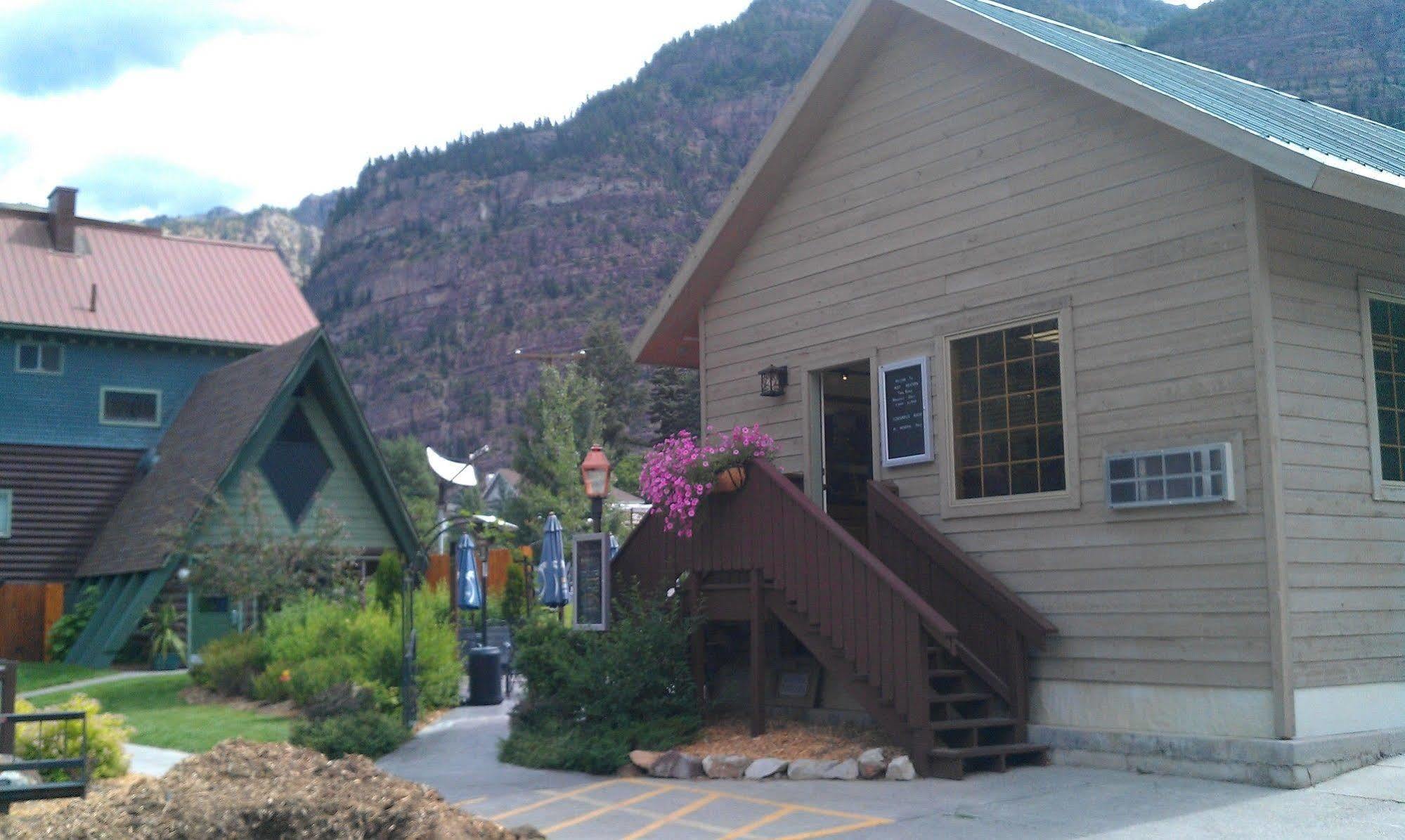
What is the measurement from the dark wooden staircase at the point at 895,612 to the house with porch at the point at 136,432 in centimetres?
1466

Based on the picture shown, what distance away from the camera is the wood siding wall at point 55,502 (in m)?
27.8

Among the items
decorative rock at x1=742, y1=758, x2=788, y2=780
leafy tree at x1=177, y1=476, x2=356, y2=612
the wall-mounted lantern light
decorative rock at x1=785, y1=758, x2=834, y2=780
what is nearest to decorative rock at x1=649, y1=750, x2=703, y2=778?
decorative rock at x1=742, y1=758, x2=788, y2=780

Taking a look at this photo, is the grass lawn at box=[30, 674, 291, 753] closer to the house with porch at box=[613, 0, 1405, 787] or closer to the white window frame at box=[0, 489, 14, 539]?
the house with porch at box=[613, 0, 1405, 787]

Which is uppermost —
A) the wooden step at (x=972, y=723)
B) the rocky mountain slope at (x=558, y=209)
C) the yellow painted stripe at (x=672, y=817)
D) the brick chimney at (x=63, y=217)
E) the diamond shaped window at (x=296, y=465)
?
the rocky mountain slope at (x=558, y=209)

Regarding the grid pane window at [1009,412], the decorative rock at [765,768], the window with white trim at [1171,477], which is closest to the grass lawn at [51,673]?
the decorative rock at [765,768]

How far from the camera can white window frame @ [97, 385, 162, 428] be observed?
95.5 ft

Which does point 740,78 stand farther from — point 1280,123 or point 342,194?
point 1280,123

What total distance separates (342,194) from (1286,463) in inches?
6464

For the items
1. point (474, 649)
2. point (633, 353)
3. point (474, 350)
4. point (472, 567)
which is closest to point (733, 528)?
point (633, 353)

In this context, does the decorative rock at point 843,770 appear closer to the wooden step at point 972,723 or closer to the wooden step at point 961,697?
the wooden step at point 972,723

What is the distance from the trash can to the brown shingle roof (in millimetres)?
8059

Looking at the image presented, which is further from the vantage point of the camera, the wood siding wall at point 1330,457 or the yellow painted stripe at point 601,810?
the wood siding wall at point 1330,457

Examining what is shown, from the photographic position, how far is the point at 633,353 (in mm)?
16922

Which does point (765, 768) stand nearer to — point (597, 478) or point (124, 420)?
point (597, 478)
